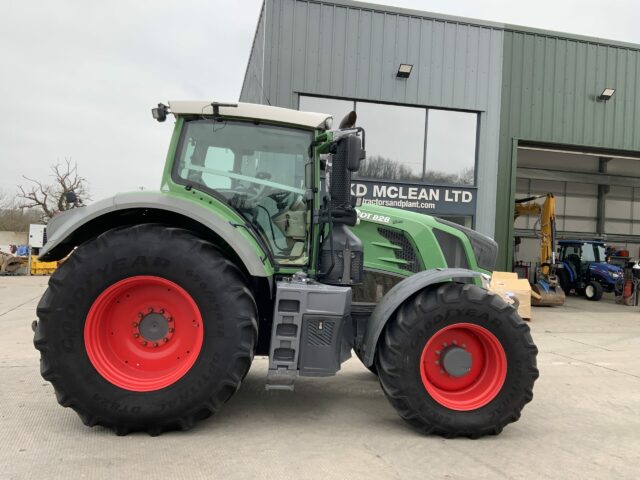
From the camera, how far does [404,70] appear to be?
12.1 metres

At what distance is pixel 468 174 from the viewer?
42.4 ft

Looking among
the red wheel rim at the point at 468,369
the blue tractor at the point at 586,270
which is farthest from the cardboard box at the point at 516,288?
the red wheel rim at the point at 468,369

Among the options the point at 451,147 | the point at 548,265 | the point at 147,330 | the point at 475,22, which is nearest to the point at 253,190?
the point at 147,330

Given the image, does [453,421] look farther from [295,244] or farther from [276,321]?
[295,244]

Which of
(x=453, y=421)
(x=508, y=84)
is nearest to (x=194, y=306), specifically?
(x=453, y=421)

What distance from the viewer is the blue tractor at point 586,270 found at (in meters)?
17.1

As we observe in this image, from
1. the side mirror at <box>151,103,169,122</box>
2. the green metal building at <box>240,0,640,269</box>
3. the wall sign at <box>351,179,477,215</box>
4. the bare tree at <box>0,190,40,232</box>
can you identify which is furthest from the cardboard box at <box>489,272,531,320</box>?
the bare tree at <box>0,190,40,232</box>

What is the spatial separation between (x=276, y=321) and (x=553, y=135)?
41.8ft

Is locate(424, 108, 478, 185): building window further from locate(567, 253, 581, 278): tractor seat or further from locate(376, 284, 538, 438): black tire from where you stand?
locate(376, 284, 538, 438): black tire

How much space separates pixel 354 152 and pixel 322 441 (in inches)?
80.0

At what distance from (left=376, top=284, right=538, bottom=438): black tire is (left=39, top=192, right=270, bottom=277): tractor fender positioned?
109 cm

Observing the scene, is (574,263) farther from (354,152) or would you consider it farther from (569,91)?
(354,152)

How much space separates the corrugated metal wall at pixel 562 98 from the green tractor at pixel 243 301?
10.5m

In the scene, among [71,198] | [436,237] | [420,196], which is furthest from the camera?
[420,196]
